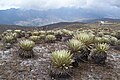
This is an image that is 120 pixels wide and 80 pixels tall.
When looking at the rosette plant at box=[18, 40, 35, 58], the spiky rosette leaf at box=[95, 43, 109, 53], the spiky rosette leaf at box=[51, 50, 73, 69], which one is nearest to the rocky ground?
the rosette plant at box=[18, 40, 35, 58]

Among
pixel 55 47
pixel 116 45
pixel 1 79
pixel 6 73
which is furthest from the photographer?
pixel 116 45

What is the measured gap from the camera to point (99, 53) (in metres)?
13.9

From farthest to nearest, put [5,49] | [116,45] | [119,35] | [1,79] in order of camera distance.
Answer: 1. [119,35]
2. [116,45]
3. [5,49]
4. [1,79]

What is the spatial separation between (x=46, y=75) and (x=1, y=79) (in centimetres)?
212

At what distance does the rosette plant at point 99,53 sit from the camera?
13861 mm

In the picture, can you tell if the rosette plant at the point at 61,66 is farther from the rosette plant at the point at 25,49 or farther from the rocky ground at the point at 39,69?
the rosette plant at the point at 25,49

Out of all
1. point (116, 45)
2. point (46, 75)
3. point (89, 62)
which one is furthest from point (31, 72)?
point (116, 45)

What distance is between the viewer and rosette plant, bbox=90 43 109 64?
13.9 metres

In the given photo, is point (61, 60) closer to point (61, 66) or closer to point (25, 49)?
point (61, 66)

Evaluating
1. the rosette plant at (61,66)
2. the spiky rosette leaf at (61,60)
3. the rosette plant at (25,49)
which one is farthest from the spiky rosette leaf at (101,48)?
the rosette plant at (25,49)

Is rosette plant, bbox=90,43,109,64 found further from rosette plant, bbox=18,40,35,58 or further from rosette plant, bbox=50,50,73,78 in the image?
rosette plant, bbox=18,40,35,58

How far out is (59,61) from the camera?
11.5m

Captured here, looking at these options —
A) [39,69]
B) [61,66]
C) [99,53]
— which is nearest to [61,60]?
[61,66]

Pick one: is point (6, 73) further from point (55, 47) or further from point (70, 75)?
point (55, 47)
